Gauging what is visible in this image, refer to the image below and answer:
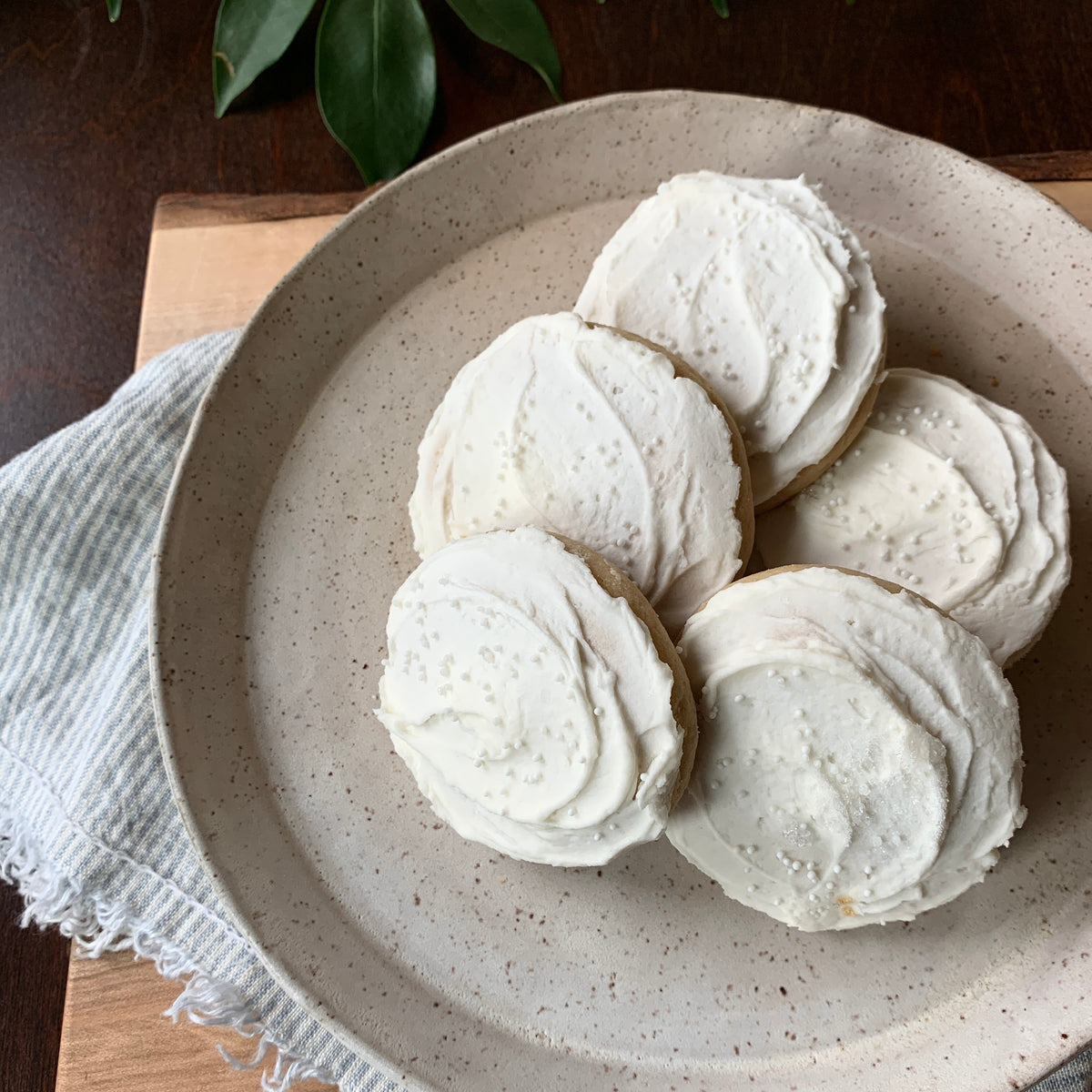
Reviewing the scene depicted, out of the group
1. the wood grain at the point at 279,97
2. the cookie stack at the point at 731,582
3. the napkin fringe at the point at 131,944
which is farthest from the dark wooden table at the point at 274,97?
the napkin fringe at the point at 131,944

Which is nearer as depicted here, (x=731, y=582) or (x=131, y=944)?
(x=731, y=582)

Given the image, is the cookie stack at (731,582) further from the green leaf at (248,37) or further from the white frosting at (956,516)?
the green leaf at (248,37)

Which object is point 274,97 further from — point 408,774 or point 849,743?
point 849,743

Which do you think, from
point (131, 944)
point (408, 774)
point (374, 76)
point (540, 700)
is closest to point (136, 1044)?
point (131, 944)

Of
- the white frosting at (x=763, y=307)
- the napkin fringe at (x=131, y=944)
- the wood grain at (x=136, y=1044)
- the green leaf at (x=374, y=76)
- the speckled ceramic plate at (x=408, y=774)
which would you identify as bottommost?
the wood grain at (x=136, y=1044)

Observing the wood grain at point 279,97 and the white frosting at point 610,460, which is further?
the wood grain at point 279,97
